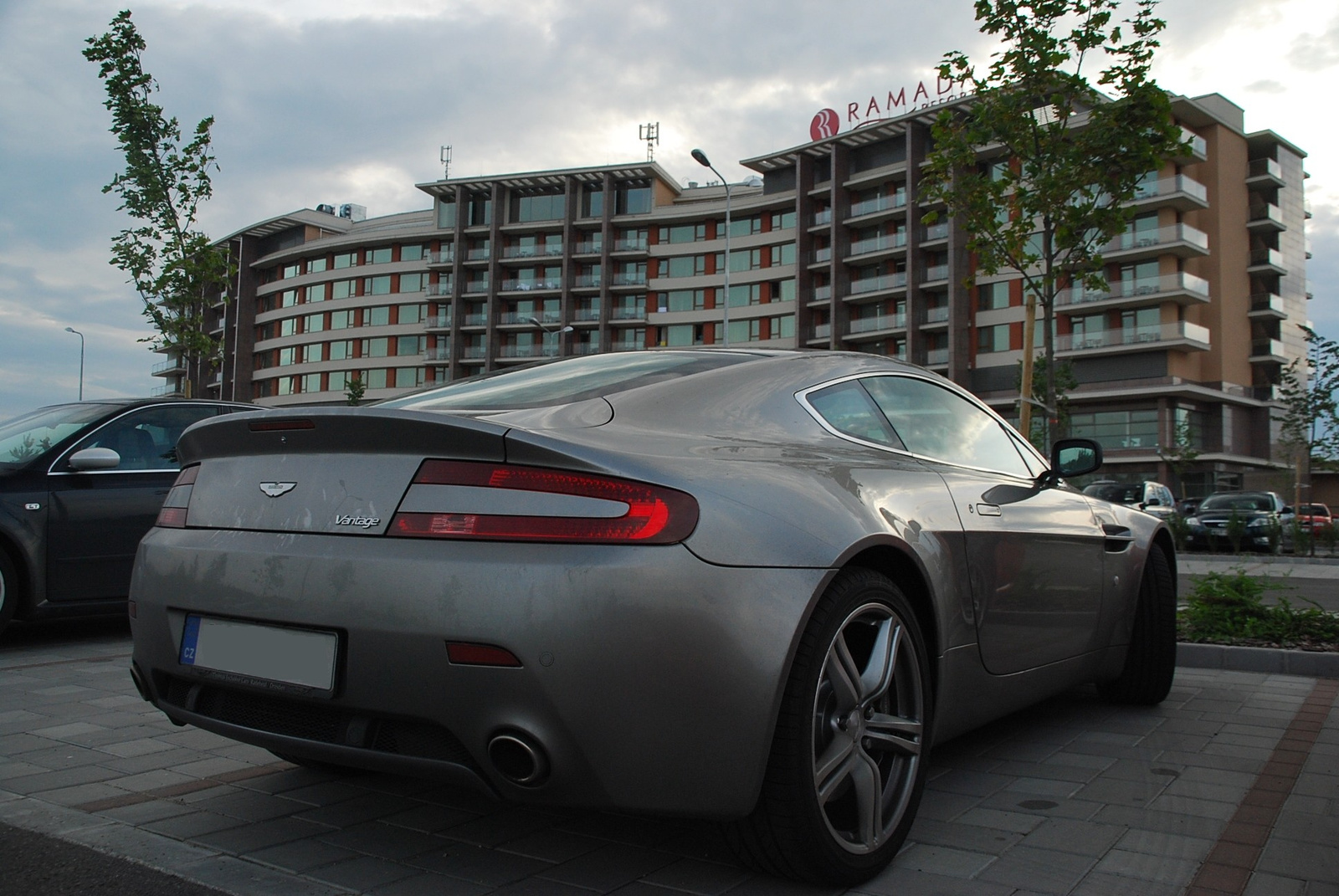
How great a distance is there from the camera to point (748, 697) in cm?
215

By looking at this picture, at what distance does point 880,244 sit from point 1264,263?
21.0 metres

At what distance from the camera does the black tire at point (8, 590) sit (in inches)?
229

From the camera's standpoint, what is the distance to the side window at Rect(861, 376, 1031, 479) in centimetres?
332

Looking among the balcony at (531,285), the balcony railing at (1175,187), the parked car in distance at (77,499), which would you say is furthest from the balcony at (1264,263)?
the parked car in distance at (77,499)

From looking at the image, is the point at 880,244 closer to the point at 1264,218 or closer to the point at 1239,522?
the point at 1264,218

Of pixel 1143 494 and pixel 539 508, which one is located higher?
pixel 1143 494

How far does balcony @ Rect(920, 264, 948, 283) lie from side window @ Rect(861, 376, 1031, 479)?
57.9m

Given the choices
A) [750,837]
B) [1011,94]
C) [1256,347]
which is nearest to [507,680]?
[750,837]

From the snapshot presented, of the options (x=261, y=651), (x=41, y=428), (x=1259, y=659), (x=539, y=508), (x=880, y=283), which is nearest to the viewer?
(x=539, y=508)

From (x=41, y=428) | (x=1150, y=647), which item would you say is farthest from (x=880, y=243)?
(x=1150, y=647)

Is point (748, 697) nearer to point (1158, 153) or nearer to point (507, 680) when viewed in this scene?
point (507, 680)

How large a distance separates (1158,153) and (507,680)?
10.5 m

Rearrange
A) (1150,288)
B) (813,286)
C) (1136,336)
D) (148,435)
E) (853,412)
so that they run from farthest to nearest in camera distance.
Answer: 1. (813,286)
2. (1136,336)
3. (1150,288)
4. (148,435)
5. (853,412)

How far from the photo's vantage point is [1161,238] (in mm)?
52094
